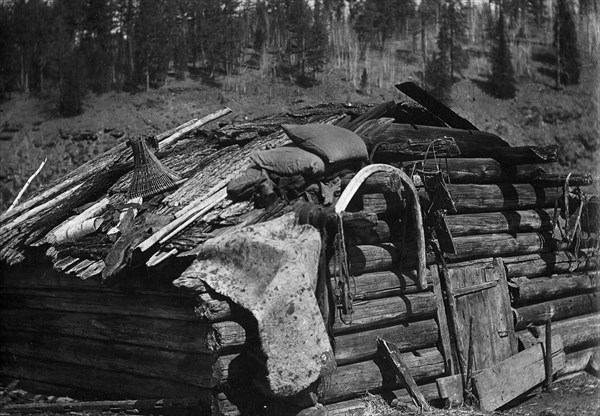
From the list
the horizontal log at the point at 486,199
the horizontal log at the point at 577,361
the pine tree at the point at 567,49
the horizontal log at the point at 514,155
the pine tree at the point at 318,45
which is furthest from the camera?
→ the pine tree at the point at 567,49

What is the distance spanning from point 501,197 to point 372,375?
11.2ft

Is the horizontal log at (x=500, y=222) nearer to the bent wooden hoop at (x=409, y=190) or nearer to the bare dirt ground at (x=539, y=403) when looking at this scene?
the bent wooden hoop at (x=409, y=190)

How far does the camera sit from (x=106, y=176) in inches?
436

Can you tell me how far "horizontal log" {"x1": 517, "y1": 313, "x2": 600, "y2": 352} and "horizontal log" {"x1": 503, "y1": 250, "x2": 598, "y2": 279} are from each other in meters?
0.74

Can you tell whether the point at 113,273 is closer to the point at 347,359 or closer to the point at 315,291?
the point at 315,291

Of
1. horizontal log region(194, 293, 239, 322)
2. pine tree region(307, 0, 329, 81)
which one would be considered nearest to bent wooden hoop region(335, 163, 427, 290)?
horizontal log region(194, 293, 239, 322)

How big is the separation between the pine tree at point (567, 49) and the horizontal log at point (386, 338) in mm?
43528

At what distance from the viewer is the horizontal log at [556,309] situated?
10.8 m

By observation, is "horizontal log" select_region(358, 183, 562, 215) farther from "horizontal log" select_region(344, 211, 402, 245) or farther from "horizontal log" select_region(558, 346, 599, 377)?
"horizontal log" select_region(558, 346, 599, 377)

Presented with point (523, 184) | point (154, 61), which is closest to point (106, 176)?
point (523, 184)

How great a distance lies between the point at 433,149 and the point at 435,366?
2612 mm

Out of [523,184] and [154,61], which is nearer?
[523,184]

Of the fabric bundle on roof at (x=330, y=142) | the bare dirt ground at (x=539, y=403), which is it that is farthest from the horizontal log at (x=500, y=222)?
the bare dirt ground at (x=539, y=403)

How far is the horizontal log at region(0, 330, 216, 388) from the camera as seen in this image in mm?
8680
